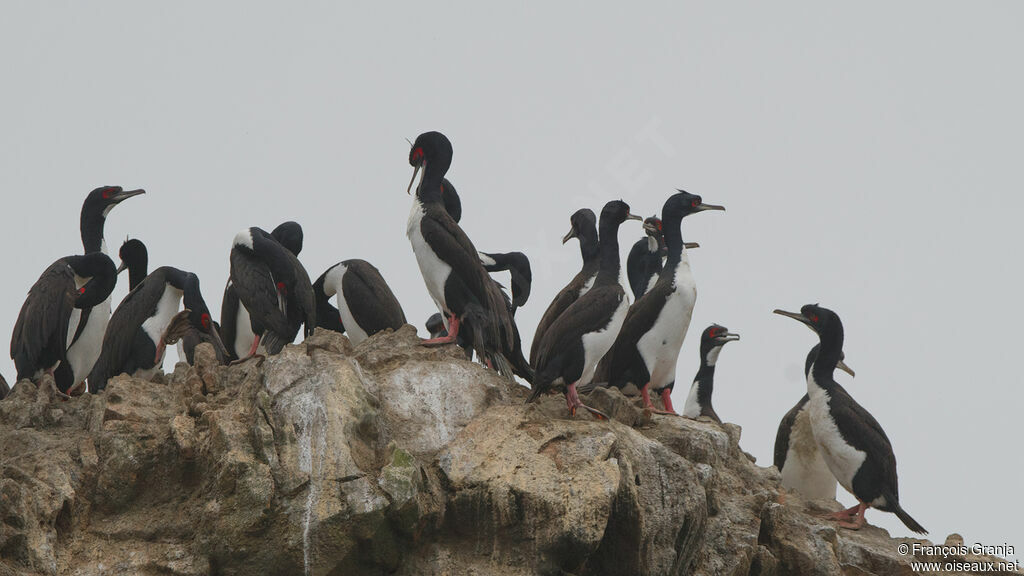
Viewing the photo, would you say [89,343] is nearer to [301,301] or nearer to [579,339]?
[301,301]

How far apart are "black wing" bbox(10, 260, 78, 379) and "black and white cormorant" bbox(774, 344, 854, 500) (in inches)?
324

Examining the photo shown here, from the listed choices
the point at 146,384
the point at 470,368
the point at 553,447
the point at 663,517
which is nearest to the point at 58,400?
the point at 146,384

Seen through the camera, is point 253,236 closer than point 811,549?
No

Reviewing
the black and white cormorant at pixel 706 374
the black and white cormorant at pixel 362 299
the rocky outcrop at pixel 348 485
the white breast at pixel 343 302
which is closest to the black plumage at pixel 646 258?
the black and white cormorant at pixel 706 374

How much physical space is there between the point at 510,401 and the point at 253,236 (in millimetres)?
4058

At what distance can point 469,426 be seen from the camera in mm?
9812

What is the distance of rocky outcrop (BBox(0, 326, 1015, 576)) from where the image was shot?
855 centimetres

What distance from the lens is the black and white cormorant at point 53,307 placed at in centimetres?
1244

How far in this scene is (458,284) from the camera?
1180 cm

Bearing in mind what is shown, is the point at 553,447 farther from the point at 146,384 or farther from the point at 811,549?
the point at 146,384

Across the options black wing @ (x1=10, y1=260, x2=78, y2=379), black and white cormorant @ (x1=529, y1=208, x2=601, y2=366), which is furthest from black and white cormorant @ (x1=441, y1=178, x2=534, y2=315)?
black wing @ (x1=10, y1=260, x2=78, y2=379)

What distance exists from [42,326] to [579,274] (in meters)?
5.86

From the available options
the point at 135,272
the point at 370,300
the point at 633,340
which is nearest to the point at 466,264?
the point at 370,300

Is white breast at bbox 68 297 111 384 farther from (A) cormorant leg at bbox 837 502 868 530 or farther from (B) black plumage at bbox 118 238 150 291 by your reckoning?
(A) cormorant leg at bbox 837 502 868 530
